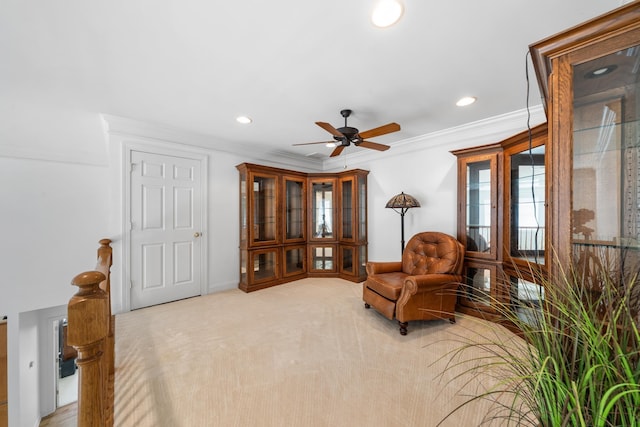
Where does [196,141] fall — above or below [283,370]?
above

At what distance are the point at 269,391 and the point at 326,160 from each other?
4146 millimetres

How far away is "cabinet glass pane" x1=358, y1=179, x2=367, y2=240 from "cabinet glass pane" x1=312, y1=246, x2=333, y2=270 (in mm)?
656

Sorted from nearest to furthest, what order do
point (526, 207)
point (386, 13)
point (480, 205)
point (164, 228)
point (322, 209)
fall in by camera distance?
point (386, 13) → point (526, 207) → point (480, 205) → point (164, 228) → point (322, 209)

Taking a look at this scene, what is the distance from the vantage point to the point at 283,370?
6.25 ft

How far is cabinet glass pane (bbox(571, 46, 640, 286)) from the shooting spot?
0.96 metres

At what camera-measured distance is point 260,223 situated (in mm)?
4102

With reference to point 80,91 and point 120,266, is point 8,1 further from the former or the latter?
point 120,266

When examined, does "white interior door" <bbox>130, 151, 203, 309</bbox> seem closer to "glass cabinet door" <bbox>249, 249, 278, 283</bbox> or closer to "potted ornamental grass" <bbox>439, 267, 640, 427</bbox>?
"glass cabinet door" <bbox>249, 249, 278, 283</bbox>

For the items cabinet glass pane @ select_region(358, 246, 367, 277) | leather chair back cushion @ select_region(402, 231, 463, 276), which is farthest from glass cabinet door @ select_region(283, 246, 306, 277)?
leather chair back cushion @ select_region(402, 231, 463, 276)

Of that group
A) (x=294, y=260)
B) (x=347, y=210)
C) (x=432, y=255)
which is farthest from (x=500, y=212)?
(x=294, y=260)

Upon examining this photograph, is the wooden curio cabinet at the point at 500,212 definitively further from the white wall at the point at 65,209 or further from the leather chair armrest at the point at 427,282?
the white wall at the point at 65,209

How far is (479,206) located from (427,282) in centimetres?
126

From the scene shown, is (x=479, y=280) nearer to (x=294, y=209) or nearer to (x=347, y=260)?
(x=347, y=260)

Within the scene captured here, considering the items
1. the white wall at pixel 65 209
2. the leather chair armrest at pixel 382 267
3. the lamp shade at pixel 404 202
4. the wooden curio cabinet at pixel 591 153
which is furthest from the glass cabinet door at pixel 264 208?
the wooden curio cabinet at pixel 591 153
